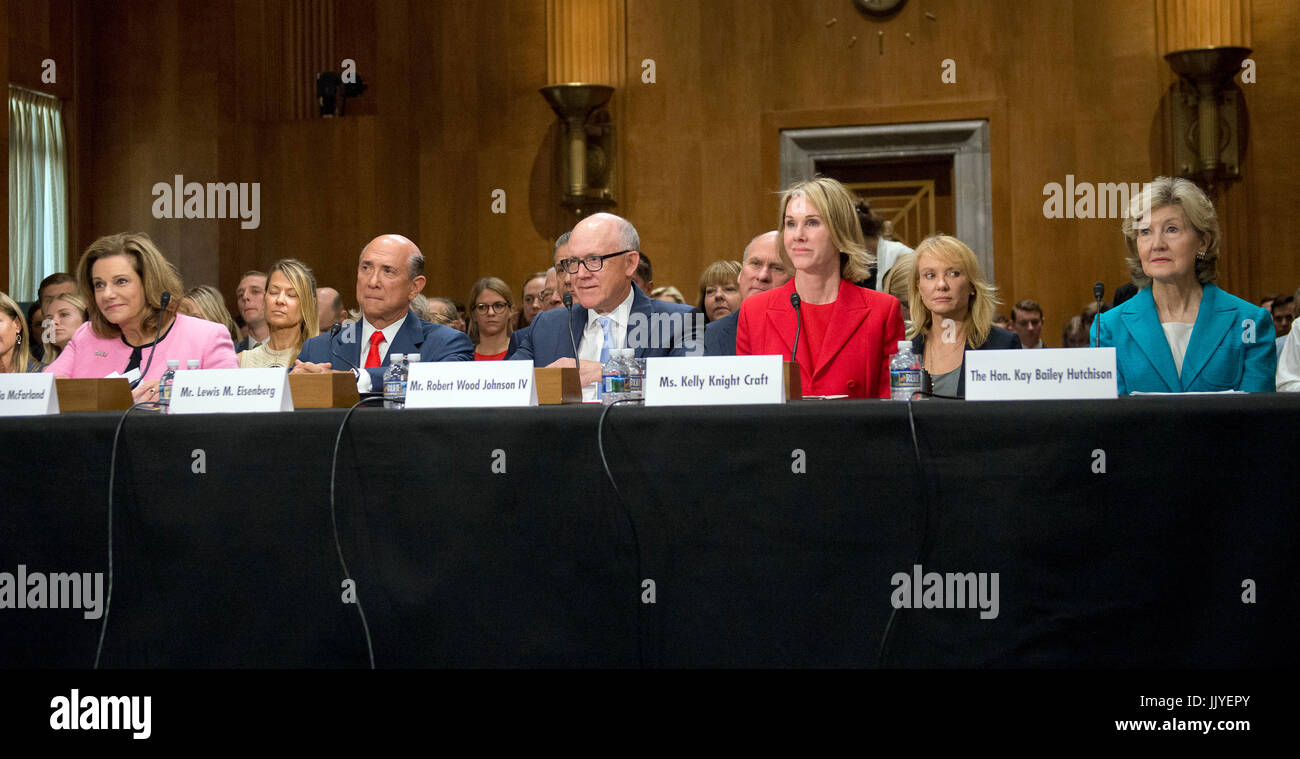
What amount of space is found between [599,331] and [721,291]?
1253mm

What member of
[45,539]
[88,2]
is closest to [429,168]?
[88,2]

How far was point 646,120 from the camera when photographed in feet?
21.9

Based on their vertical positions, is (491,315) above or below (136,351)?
above

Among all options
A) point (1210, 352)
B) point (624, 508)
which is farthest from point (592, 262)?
point (1210, 352)

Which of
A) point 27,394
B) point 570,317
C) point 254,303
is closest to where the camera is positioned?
point 27,394

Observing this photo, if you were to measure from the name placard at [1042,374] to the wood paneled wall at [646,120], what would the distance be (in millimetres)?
4365

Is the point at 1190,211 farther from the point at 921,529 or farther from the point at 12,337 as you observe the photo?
the point at 12,337

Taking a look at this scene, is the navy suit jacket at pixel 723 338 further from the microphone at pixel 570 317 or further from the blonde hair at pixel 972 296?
the blonde hair at pixel 972 296

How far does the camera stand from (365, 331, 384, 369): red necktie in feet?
11.0

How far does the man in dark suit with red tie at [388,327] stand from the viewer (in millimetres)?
3326

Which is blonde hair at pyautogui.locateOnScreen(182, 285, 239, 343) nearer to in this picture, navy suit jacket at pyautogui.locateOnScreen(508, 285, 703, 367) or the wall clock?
navy suit jacket at pyautogui.locateOnScreen(508, 285, 703, 367)

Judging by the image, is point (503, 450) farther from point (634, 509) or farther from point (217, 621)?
point (217, 621)

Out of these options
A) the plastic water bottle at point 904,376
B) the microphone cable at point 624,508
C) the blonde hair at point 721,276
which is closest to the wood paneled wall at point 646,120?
the blonde hair at point 721,276
